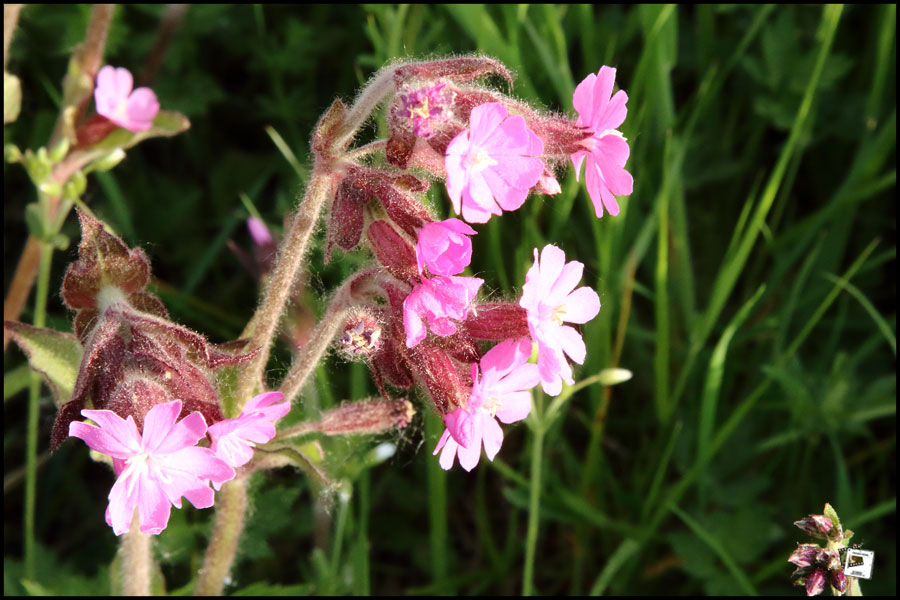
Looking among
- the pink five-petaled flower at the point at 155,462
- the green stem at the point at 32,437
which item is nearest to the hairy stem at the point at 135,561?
the green stem at the point at 32,437

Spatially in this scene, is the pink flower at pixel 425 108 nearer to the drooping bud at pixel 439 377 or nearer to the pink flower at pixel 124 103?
the drooping bud at pixel 439 377

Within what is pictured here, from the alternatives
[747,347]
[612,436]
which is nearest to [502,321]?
[612,436]

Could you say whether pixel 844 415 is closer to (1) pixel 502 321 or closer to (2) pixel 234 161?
(1) pixel 502 321

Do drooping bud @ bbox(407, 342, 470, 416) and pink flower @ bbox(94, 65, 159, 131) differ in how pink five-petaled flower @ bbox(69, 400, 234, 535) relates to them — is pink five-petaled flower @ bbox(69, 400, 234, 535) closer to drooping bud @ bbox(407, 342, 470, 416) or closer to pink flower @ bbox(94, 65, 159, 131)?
drooping bud @ bbox(407, 342, 470, 416)

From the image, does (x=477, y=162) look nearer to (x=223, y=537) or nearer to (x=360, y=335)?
(x=360, y=335)

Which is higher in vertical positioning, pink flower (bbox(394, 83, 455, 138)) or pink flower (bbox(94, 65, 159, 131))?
pink flower (bbox(94, 65, 159, 131))

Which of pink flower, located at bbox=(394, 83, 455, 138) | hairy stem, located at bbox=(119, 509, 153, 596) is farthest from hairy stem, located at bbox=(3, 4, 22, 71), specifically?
pink flower, located at bbox=(394, 83, 455, 138)

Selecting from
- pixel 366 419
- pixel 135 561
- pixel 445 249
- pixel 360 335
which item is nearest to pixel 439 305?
pixel 445 249
